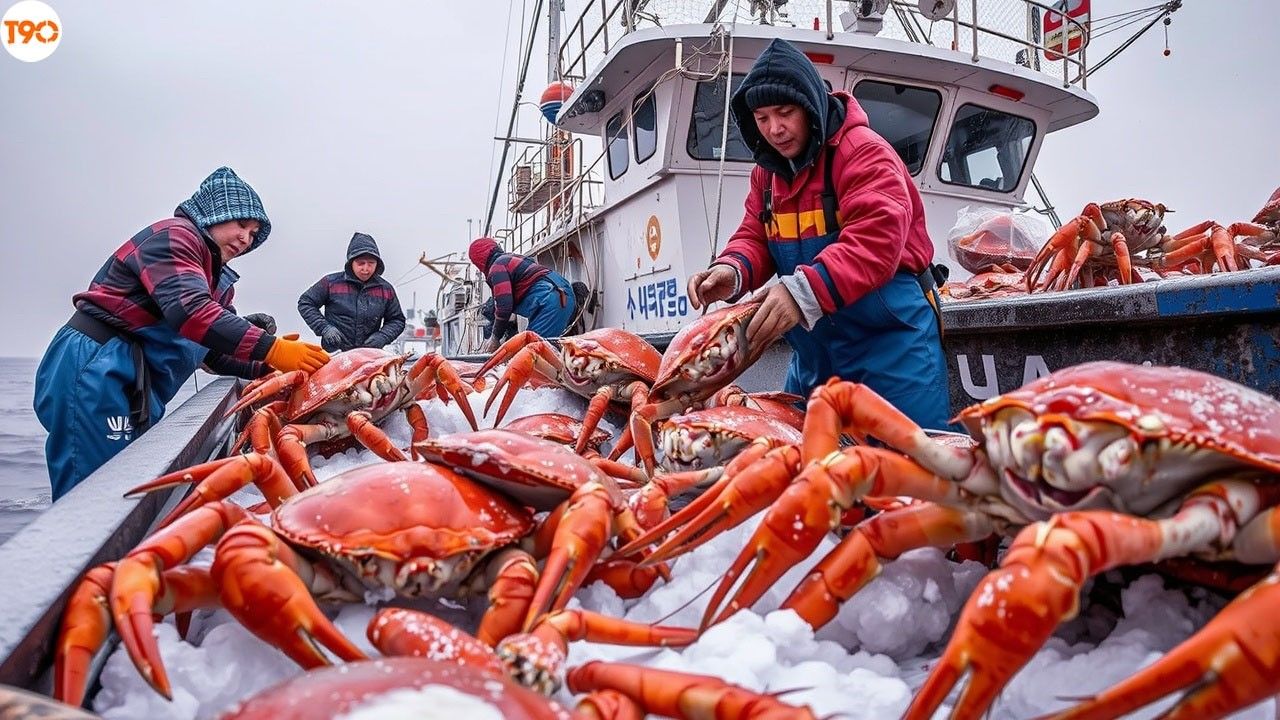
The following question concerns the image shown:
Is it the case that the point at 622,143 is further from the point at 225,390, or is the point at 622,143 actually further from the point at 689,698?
the point at 689,698

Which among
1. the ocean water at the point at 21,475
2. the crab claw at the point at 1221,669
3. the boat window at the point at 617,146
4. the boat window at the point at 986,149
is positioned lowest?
the ocean water at the point at 21,475

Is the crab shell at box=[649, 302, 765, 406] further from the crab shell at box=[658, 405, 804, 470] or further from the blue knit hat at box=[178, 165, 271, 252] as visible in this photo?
the blue knit hat at box=[178, 165, 271, 252]

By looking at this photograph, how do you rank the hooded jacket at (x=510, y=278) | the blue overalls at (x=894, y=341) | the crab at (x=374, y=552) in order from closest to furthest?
1. the crab at (x=374, y=552)
2. the blue overalls at (x=894, y=341)
3. the hooded jacket at (x=510, y=278)

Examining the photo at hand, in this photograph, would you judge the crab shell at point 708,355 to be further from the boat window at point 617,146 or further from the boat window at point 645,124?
the boat window at point 617,146

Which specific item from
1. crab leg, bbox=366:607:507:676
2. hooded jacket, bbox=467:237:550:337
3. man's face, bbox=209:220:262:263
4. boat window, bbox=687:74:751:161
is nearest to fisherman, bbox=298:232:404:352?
hooded jacket, bbox=467:237:550:337

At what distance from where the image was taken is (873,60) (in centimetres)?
559

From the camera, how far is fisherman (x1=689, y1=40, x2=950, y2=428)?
6.88ft

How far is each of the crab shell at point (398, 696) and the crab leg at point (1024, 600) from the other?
41 cm

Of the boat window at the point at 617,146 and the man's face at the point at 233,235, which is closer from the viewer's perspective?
the man's face at the point at 233,235

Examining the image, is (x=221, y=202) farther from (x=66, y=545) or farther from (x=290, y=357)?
(x=66, y=545)

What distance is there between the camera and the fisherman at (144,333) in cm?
290

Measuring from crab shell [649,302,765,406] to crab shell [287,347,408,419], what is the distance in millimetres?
1001

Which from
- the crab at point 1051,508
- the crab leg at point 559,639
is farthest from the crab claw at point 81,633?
the crab at point 1051,508

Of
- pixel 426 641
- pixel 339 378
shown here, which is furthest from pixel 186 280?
pixel 426 641
